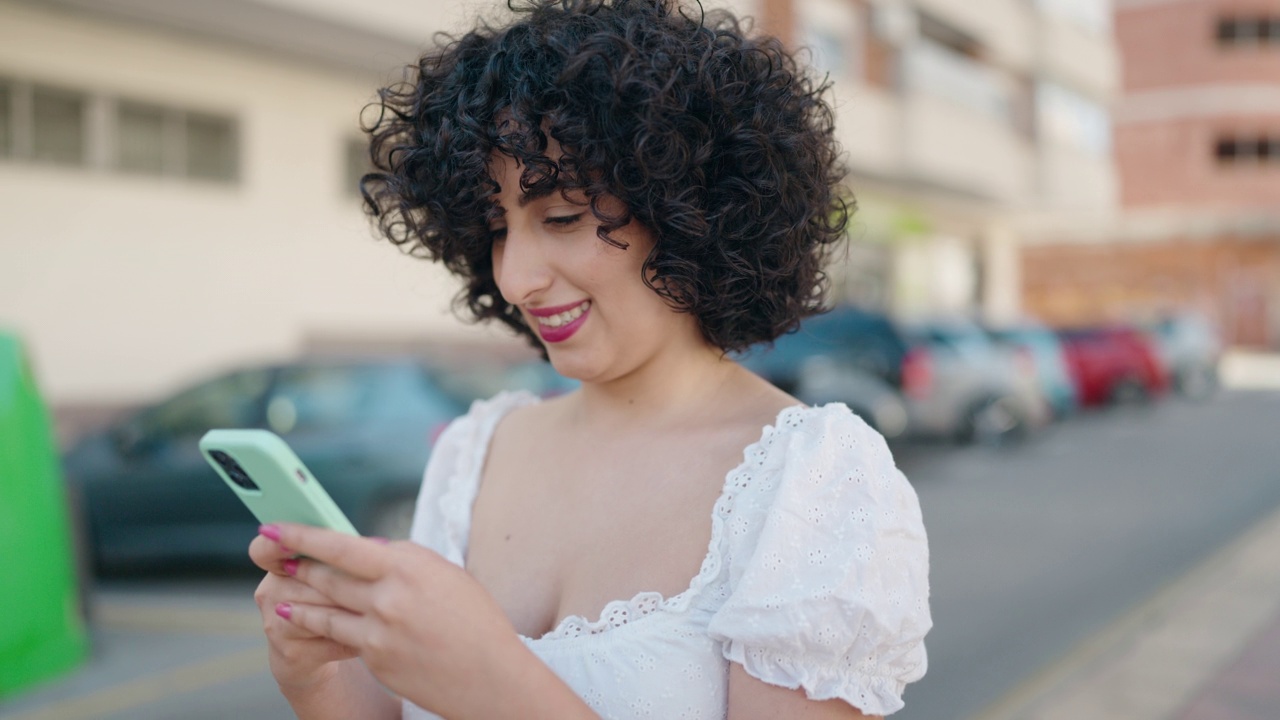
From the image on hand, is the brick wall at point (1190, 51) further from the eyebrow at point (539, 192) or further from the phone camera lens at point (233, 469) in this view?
the phone camera lens at point (233, 469)

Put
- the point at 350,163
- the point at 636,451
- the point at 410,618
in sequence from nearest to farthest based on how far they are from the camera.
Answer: the point at 410,618 < the point at 636,451 < the point at 350,163

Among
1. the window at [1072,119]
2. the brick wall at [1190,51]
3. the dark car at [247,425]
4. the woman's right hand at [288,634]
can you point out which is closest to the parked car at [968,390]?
the dark car at [247,425]

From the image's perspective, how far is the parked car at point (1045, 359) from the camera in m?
16.5

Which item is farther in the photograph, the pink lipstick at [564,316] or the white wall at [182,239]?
the white wall at [182,239]

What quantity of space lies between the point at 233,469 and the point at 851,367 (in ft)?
36.4

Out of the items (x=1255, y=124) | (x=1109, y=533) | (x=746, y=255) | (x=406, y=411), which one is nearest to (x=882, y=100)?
(x=1109, y=533)

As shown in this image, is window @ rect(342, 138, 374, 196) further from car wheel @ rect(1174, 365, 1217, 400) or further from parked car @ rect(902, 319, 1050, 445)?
car wheel @ rect(1174, 365, 1217, 400)

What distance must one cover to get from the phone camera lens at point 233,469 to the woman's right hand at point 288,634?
0.06 metres

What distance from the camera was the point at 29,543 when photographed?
5.07 m

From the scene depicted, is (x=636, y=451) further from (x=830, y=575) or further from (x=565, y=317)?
(x=830, y=575)

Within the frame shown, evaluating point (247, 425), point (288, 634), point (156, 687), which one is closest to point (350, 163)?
point (247, 425)

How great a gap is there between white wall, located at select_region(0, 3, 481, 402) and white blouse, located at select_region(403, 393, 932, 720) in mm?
7873

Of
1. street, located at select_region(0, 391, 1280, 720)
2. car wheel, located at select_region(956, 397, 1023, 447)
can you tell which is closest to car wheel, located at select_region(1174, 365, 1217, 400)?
street, located at select_region(0, 391, 1280, 720)

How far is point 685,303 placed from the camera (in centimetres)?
160
